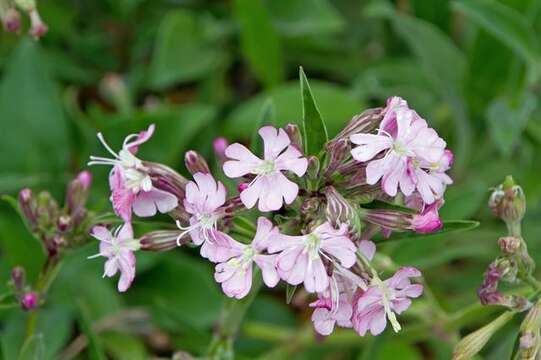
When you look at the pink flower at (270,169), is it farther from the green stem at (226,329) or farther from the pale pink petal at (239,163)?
the green stem at (226,329)

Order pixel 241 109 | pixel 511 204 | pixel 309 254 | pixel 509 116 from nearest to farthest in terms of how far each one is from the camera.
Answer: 1. pixel 309 254
2. pixel 511 204
3. pixel 509 116
4. pixel 241 109

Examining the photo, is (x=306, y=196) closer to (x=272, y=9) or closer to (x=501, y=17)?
(x=501, y=17)

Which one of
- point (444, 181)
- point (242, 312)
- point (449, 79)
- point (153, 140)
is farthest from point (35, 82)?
point (444, 181)

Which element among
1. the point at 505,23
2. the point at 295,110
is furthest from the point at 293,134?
the point at 295,110

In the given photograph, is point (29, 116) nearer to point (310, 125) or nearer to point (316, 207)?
point (310, 125)

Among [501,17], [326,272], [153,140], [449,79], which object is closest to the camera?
[326,272]

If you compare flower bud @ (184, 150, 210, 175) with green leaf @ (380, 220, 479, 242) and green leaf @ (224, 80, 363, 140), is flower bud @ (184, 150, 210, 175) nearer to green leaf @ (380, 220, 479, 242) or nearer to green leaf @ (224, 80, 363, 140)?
green leaf @ (380, 220, 479, 242)

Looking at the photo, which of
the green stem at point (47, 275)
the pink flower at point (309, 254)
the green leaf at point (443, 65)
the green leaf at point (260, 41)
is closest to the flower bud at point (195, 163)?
the pink flower at point (309, 254)
